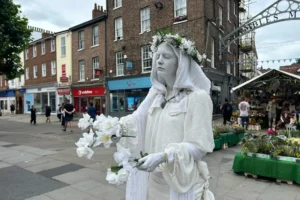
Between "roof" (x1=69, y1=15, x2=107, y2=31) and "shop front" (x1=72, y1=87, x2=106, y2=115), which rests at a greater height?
"roof" (x1=69, y1=15, x2=107, y2=31)

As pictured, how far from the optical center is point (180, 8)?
15.3 m

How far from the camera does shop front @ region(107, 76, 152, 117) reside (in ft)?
56.6

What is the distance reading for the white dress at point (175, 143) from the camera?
1.44 metres

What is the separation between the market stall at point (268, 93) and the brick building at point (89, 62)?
1166 centimetres

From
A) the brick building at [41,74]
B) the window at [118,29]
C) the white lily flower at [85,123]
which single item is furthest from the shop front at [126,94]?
the white lily flower at [85,123]

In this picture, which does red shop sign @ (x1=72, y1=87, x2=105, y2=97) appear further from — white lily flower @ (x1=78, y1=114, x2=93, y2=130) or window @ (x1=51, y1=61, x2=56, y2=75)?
white lily flower @ (x1=78, y1=114, x2=93, y2=130)

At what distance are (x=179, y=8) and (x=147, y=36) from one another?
119 inches

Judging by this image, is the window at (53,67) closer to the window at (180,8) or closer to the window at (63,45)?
the window at (63,45)

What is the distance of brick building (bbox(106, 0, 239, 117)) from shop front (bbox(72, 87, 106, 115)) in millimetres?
1075

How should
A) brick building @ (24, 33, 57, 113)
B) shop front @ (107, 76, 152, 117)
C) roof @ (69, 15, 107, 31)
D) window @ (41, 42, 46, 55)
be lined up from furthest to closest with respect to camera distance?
window @ (41, 42, 46, 55), brick building @ (24, 33, 57, 113), roof @ (69, 15, 107, 31), shop front @ (107, 76, 152, 117)

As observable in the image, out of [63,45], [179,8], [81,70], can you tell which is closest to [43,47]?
[63,45]

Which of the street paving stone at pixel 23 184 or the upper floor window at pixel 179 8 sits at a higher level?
the upper floor window at pixel 179 8

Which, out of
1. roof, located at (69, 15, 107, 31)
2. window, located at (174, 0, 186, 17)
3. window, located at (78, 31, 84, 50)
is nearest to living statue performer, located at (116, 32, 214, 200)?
window, located at (174, 0, 186, 17)

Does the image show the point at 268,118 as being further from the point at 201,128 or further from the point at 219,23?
the point at 201,128
